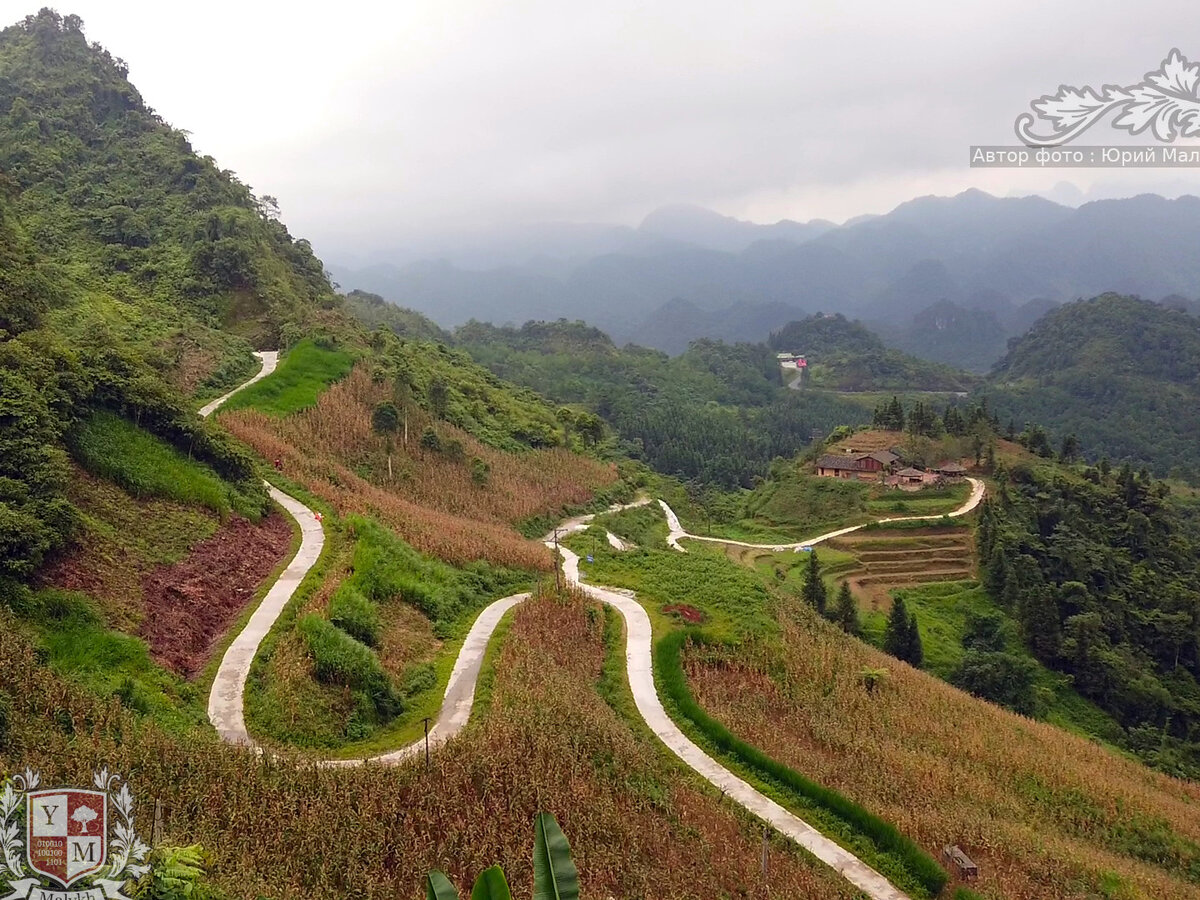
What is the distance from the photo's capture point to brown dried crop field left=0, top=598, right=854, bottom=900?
9.47 metres

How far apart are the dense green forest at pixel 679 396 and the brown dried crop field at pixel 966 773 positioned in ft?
181

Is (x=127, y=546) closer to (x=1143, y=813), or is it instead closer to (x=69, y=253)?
(x=1143, y=813)

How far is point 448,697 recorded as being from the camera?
16000mm

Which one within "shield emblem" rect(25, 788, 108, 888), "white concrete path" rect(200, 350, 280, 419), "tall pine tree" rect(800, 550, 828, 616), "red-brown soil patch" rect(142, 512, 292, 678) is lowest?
"tall pine tree" rect(800, 550, 828, 616)

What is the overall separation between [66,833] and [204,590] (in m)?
10.8

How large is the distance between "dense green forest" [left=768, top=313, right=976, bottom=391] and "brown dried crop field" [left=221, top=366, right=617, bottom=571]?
98.8 meters

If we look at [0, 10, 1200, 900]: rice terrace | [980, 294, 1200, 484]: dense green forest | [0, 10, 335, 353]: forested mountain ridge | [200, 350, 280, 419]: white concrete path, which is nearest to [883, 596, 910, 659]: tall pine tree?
[0, 10, 1200, 900]: rice terrace

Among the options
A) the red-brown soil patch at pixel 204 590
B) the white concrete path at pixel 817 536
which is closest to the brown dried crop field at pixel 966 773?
the red-brown soil patch at pixel 204 590

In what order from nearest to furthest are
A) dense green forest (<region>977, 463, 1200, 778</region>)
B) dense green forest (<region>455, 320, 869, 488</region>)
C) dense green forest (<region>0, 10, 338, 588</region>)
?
dense green forest (<region>0, 10, 338, 588</region>), dense green forest (<region>977, 463, 1200, 778</region>), dense green forest (<region>455, 320, 869, 488</region>)

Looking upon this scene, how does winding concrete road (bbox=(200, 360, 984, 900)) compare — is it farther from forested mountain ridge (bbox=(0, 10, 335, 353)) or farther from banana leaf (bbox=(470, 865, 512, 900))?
forested mountain ridge (bbox=(0, 10, 335, 353))

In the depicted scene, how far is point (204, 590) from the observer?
1675 cm

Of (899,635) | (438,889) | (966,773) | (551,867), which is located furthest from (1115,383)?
(438,889)

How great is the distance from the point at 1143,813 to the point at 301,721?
65.8ft

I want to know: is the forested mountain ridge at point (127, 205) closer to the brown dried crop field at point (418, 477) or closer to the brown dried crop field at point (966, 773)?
the brown dried crop field at point (418, 477)
